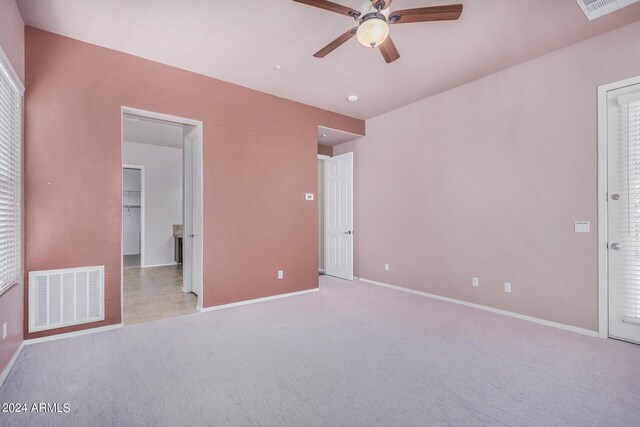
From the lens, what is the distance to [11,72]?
2.48 metres

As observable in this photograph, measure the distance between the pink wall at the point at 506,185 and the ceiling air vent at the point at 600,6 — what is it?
54 cm

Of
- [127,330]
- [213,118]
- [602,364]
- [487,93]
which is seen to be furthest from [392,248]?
[127,330]

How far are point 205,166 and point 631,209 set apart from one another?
15.0 feet

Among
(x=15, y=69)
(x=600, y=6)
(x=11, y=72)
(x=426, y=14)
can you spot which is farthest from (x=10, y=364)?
(x=600, y=6)

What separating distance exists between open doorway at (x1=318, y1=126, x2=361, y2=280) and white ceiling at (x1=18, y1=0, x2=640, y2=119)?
5.96 feet

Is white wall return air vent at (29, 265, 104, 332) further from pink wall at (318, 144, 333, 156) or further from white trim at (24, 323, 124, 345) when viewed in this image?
pink wall at (318, 144, 333, 156)

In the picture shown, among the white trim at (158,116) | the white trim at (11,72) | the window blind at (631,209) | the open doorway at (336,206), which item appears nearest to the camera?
the white trim at (11,72)

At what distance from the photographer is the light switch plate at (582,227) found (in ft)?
10.4

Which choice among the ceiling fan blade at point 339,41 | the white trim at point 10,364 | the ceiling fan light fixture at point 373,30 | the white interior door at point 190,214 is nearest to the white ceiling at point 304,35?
the ceiling fan blade at point 339,41

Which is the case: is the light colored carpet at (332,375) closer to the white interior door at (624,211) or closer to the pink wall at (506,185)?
the white interior door at (624,211)

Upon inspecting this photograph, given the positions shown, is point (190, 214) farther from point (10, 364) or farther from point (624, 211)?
point (624, 211)

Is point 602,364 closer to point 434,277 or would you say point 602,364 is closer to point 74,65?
point 434,277

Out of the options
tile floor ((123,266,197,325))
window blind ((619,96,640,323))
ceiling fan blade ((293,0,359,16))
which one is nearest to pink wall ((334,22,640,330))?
window blind ((619,96,640,323))

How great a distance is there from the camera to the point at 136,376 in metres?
2.34
